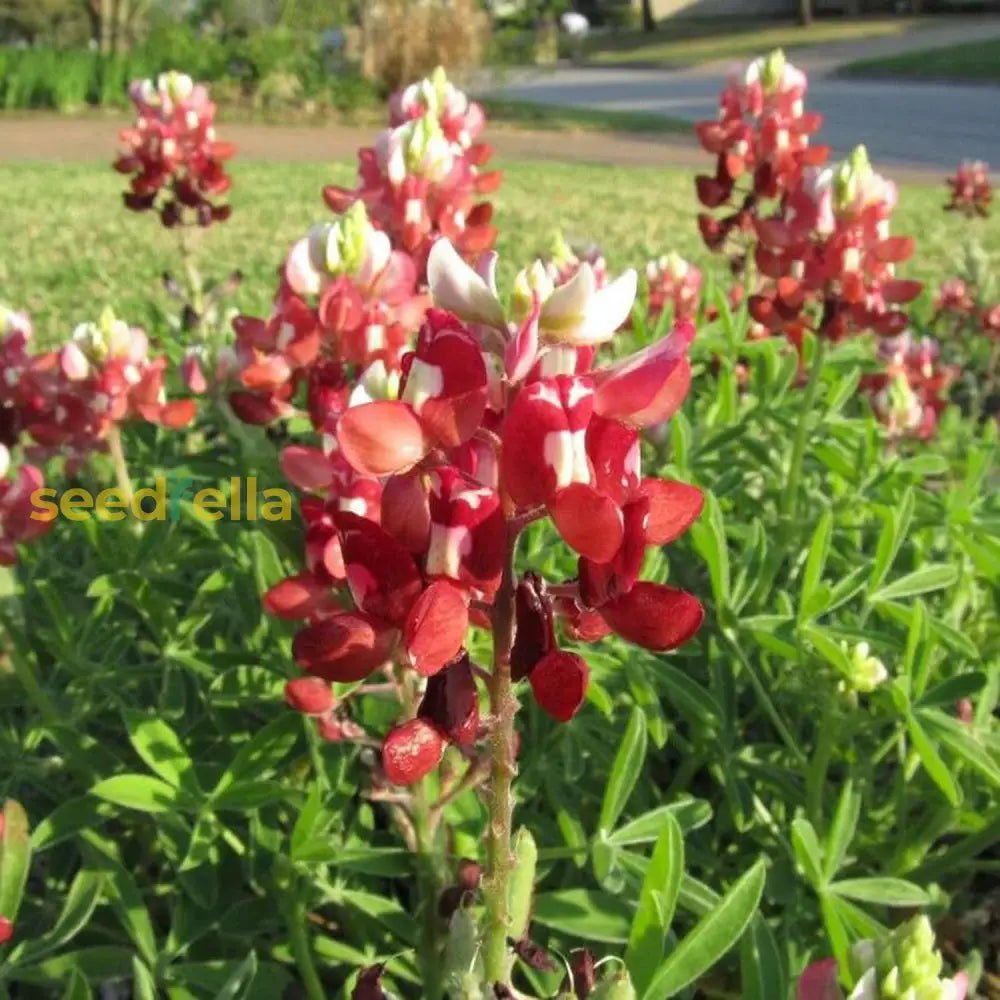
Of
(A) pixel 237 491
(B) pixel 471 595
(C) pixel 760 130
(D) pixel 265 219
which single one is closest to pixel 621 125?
(D) pixel 265 219

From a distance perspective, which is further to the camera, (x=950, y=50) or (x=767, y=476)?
(x=950, y=50)

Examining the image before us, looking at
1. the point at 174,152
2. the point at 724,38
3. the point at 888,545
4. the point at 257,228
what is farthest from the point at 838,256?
the point at 724,38

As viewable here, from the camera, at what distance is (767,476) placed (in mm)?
2535

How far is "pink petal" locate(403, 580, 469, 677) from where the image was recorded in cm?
86

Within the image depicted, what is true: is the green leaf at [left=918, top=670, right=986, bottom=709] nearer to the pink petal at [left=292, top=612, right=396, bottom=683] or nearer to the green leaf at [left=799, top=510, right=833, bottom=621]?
the green leaf at [left=799, top=510, right=833, bottom=621]

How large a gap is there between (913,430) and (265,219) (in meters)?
6.01

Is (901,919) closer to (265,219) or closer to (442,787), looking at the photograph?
(442,787)

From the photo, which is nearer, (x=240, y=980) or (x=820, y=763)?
(x=240, y=980)

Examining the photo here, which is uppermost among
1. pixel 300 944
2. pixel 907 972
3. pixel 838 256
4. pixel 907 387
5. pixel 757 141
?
pixel 757 141

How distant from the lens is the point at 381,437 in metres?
0.86

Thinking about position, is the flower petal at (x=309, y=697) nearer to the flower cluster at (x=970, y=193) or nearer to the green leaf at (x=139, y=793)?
the green leaf at (x=139, y=793)

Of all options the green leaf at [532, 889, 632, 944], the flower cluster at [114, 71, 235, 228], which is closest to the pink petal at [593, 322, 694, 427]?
the green leaf at [532, 889, 632, 944]

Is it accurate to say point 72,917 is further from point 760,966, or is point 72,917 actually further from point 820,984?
point 820,984

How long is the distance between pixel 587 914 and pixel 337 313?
86 centimetres
